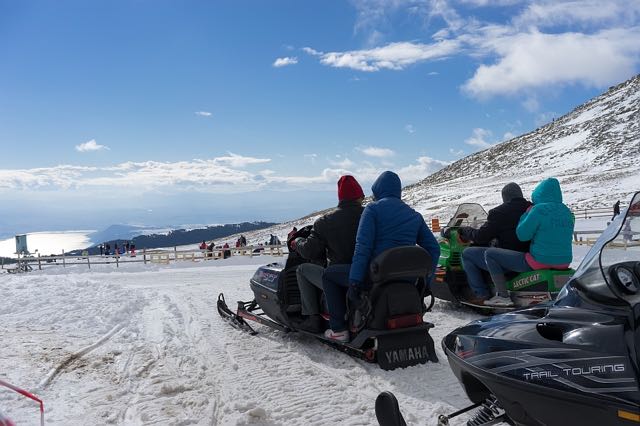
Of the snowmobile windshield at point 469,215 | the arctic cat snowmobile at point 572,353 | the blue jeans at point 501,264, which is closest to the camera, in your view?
the arctic cat snowmobile at point 572,353

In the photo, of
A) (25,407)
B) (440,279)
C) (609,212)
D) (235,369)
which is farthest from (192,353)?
(609,212)

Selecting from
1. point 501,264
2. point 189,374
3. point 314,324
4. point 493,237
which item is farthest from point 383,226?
point 493,237

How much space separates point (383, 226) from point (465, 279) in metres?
3.21

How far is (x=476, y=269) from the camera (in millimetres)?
7453

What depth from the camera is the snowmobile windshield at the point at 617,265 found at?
2701 millimetres

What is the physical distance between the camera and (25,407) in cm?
430

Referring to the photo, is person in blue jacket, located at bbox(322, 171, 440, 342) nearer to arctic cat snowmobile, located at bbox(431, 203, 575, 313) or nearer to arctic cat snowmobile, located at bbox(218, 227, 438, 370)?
arctic cat snowmobile, located at bbox(218, 227, 438, 370)

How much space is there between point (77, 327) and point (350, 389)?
4462 mm

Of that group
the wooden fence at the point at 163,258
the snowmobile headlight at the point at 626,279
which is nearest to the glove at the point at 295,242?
the snowmobile headlight at the point at 626,279

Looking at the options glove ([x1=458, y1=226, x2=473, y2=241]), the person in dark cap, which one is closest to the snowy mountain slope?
glove ([x1=458, y1=226, x2=473, y2=241])

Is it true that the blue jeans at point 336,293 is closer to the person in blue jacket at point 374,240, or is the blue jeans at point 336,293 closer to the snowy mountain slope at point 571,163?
the person in blue jacket at point 374,240

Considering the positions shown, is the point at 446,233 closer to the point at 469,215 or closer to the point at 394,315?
the point at 469,215

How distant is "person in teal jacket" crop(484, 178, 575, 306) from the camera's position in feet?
21.5

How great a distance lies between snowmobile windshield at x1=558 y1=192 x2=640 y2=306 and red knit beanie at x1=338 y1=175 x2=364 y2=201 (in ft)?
9.68
